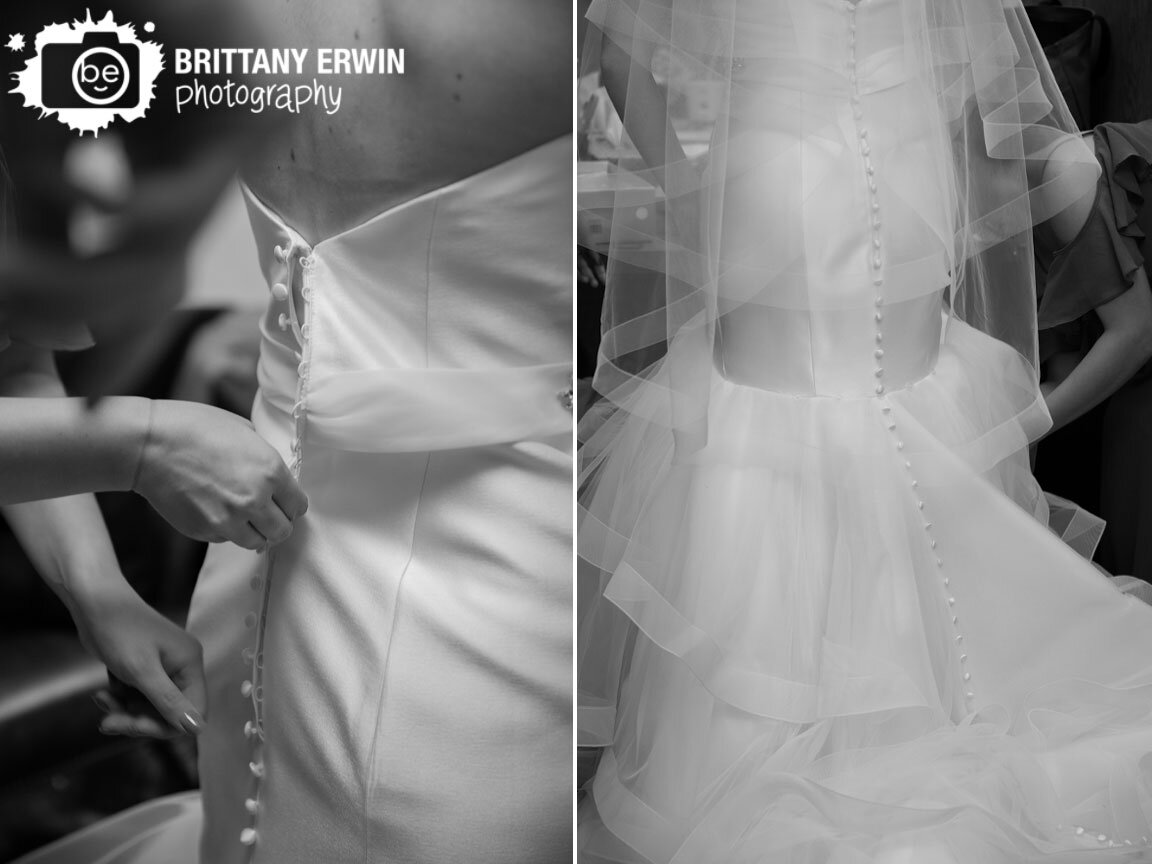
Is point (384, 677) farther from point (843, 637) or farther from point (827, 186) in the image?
point (827, 186)

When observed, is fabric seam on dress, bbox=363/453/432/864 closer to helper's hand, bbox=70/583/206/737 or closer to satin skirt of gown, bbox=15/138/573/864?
satin skirt of gown, bbox=15/138/573/864

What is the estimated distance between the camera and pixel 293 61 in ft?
3.18

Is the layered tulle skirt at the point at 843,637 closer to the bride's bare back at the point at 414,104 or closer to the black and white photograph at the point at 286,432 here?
the black and white photograph at the point at 286,432

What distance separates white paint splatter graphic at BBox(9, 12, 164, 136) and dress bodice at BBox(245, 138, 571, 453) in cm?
16

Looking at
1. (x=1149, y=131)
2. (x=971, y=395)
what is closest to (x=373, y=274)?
(x=971, y=395)

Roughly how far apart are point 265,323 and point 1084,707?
96cm

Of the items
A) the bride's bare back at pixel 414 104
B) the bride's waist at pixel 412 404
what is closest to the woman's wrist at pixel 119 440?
the bride's waist at pixel 412 404

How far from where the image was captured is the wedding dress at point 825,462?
122 centimetres

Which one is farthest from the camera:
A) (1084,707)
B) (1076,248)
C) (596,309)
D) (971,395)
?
(596,309)

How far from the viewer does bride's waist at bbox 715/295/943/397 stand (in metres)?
1.31

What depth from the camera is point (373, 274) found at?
3.22 feet

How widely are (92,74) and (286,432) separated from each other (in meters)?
0.34

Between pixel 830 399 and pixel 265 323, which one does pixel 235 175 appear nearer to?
pixel 265 323

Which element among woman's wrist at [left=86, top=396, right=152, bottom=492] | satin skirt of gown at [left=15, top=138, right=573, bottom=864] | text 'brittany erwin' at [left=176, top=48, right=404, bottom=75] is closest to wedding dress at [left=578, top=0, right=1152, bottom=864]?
satin skirt of gown at [left=15, top=138, right=573, bottom=864]
